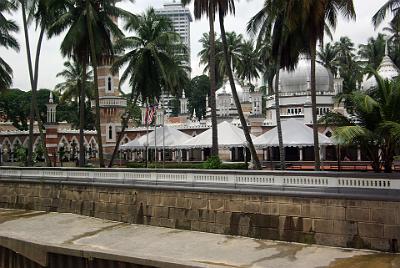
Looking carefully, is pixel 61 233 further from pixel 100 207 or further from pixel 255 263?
pixel 255 263

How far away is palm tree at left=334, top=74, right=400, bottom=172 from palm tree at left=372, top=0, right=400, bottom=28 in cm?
852

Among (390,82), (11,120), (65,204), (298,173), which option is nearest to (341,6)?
(390,82)

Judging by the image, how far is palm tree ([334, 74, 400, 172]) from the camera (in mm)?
14289

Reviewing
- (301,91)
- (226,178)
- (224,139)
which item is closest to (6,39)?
(224,139)

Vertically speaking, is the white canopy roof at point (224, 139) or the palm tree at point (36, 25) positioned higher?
the palm tree at point (36, 25)

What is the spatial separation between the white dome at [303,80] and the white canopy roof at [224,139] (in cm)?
1972

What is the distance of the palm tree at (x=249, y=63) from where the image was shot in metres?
47.5

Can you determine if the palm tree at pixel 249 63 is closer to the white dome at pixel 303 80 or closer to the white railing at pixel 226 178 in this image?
the white dome at pixel 303 80

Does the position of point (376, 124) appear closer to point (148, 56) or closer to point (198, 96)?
point (148, 56)

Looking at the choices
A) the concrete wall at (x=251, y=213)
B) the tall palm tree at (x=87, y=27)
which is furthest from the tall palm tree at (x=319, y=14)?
the tall palm tree at (x=87, y=27)

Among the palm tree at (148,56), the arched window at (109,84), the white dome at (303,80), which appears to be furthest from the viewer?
the white dome at (303,80)

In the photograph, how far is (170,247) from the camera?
15.3 metres

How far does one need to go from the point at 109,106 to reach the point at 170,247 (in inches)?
1262

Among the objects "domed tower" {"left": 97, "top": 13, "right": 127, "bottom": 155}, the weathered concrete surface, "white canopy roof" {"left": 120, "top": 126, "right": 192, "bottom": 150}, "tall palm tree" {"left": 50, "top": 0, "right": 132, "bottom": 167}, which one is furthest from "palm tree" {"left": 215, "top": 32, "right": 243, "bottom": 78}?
the weathered concrete surface
